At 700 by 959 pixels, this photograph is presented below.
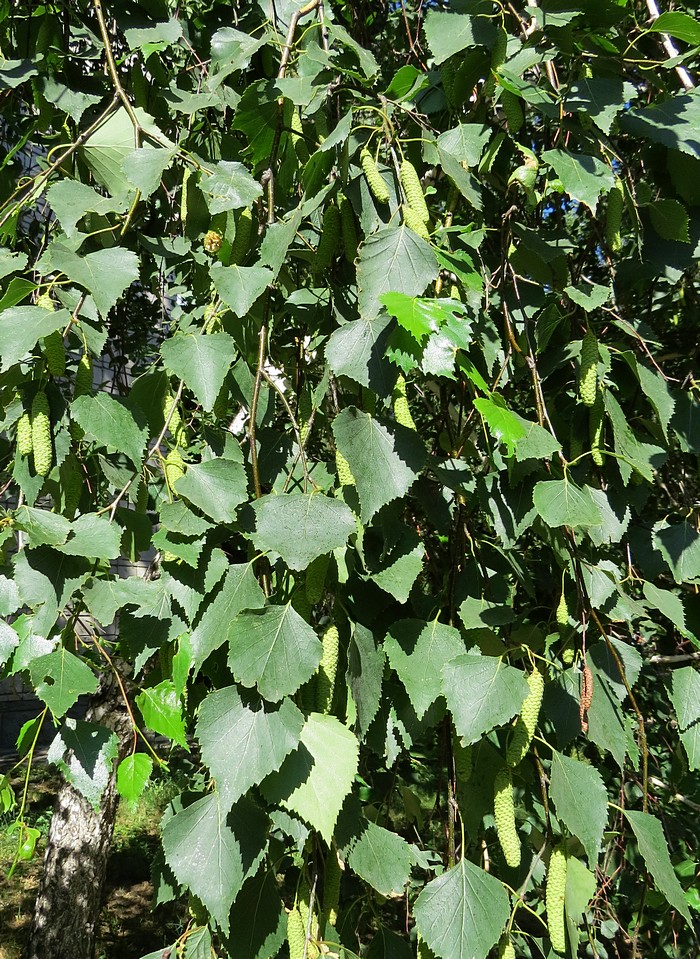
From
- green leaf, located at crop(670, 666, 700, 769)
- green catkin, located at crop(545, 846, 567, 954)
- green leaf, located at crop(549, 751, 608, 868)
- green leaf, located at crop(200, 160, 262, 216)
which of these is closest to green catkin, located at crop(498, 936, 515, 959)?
green catkin, located at crop(545, 846, 567, 954)

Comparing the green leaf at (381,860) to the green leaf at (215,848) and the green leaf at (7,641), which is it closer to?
the green leaf at (215,848)

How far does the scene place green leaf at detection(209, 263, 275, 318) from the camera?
93 cm

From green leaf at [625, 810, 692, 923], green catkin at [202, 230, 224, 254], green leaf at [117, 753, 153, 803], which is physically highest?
green catkin at [202, 230, 224, 254]

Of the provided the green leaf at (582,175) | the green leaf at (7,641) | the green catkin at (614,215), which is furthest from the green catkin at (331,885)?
the green catkin at (614,215)

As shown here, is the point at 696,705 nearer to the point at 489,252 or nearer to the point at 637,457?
the point at 637,457

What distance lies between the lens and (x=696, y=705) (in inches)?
46.8

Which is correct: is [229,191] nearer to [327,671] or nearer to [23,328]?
[23,328]

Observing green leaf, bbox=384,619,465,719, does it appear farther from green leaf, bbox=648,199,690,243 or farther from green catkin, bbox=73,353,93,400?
green leaf, bbox=648,199,690,243

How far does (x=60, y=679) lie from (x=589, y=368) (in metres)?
0.90

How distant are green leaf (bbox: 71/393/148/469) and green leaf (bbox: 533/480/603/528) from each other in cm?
55

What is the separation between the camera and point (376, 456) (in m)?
0.89

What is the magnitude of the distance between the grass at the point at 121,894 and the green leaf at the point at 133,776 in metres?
1.86

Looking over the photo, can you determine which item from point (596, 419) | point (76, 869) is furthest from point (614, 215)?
point (76, 869)

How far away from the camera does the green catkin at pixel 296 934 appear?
89cm
